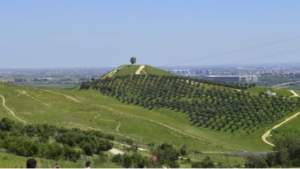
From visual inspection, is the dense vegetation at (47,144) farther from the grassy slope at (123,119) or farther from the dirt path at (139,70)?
the dirt path at (139,70)

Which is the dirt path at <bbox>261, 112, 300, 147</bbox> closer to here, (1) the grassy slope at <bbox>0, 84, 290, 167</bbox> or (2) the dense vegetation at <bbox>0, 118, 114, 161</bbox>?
(1) the grassy slope at <bbox>0, 84, 290, 167</bbox>

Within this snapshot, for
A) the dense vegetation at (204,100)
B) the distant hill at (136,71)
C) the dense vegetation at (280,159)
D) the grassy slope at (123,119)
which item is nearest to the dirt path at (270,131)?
the grassy slope at (123,119)

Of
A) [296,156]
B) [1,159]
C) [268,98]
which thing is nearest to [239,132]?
[268,98]

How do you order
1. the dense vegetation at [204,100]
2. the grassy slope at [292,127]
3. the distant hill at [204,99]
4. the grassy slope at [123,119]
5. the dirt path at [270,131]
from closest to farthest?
the grassy slope at [123,119], the dirt path at [270,131], the grassy slope at [292,127], the distant hill at [204,99], the dense vegetation at [204,100]

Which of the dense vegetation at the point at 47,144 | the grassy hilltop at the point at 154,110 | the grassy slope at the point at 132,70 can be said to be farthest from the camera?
the grassy slope at the point at 132,70

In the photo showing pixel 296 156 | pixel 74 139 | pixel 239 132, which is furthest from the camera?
pixel 239 132

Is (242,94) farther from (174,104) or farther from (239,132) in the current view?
(239,132)

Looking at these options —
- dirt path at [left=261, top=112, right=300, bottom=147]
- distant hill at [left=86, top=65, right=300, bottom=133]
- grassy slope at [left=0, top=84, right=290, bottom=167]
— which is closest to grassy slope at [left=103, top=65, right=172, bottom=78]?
distant hill at [left=86, top=65, right=300, bottom=133]
